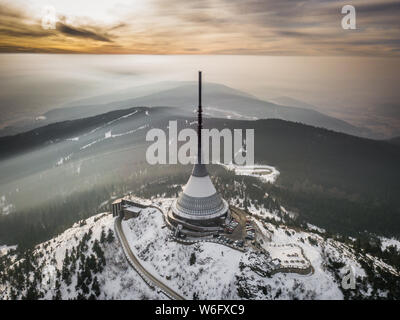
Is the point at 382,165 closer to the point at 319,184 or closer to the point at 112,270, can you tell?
the point at 319,184

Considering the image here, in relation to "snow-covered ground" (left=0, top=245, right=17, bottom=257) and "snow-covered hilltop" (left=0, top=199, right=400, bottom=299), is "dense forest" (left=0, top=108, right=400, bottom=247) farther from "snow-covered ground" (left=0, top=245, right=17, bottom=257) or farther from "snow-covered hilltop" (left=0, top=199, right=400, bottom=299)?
"snow-covered hilltop" (left=0, top=199, right=400, bottom=299)

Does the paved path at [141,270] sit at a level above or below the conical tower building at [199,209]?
below

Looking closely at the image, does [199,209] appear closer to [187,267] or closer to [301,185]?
[187,267]

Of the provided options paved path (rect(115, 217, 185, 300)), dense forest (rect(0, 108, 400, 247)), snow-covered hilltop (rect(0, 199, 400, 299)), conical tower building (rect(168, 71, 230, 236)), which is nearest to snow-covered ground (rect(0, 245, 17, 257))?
dense forest (rect(0, 108, 400, 247))

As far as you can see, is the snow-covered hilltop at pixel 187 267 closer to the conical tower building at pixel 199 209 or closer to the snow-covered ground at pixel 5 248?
the conical tower building at pixel 199 209

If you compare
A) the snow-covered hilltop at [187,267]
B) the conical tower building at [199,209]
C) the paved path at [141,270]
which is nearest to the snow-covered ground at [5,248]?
the snow-covered hilltop at [187,267]
